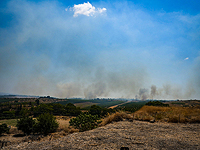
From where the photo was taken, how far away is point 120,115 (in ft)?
32.5

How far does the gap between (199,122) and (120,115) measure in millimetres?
5765

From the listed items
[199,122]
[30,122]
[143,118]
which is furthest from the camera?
[30,122]

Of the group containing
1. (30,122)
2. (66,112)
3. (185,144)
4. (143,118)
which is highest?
(185,144)

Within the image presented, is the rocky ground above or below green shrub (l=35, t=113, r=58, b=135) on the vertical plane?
above

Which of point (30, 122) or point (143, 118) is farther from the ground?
point (143, 118)

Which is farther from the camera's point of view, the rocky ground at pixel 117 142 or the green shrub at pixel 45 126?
the green shrub at pixel 45 126

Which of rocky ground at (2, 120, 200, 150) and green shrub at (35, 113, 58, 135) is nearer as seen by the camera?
rocky ground at (2, 120, 200, 150)

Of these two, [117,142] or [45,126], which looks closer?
[117,142]

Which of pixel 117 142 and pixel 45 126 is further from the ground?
pixel 117 142

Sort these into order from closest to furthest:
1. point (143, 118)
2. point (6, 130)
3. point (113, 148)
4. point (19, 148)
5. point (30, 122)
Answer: point (113, 148)
point (19, 148)
point (143, 118)
point (30, 122)
point (6, 130)

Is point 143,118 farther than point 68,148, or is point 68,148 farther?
point 143,118

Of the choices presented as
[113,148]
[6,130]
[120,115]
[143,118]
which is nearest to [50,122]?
[120,115]

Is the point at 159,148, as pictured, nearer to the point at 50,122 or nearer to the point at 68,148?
the point at 68,148

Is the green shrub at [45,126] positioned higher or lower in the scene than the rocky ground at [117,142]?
lower
